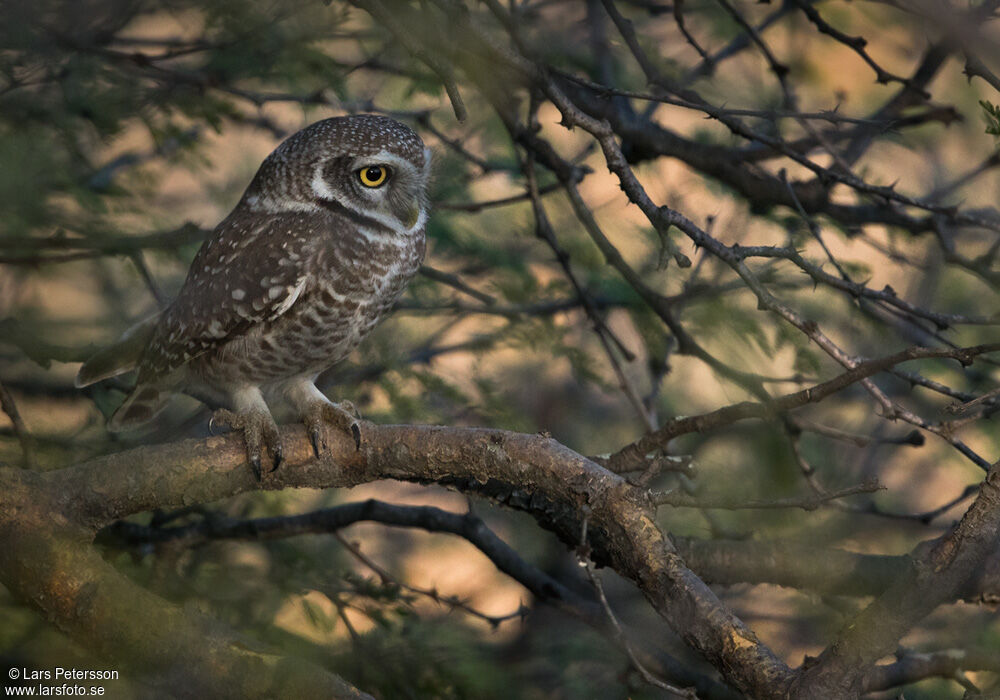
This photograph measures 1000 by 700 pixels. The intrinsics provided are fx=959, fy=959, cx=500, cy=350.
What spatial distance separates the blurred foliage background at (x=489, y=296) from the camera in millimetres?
2088

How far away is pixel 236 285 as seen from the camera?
9.50ft

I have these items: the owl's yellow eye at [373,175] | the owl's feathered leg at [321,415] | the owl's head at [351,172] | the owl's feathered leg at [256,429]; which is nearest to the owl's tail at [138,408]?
the owl's feathered leg at [256,429]

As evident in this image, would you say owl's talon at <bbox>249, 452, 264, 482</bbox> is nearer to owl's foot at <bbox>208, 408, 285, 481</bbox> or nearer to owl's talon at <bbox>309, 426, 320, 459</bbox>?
owl's foot at <bbox>208, 408, 285, 481</bbox>

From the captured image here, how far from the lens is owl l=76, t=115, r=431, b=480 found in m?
2.90

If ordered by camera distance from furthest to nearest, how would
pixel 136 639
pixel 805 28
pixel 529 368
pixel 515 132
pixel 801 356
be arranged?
pixel 529 368
pixel 805 28
pixel 515 132
pixel 801 356
pixel 136 639

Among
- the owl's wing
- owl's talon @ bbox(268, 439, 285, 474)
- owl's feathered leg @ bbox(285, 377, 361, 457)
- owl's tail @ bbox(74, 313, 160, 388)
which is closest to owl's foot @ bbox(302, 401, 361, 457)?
owl's feathered leg @ bbox(285, 377, 361, 457)

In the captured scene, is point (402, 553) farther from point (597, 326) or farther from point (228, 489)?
point (228, 489)

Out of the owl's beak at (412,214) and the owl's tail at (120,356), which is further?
the owl's beak at (412,214)

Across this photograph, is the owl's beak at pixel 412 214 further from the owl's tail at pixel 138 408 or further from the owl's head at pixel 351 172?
the owl's tail at pixel 138 408

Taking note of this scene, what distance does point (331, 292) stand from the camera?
292 centimetres

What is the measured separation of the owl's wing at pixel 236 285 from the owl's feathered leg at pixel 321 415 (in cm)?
31

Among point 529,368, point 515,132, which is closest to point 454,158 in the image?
point 515,132

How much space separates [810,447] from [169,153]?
8.31 ft

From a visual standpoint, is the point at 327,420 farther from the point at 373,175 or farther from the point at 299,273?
the point at 373,175
